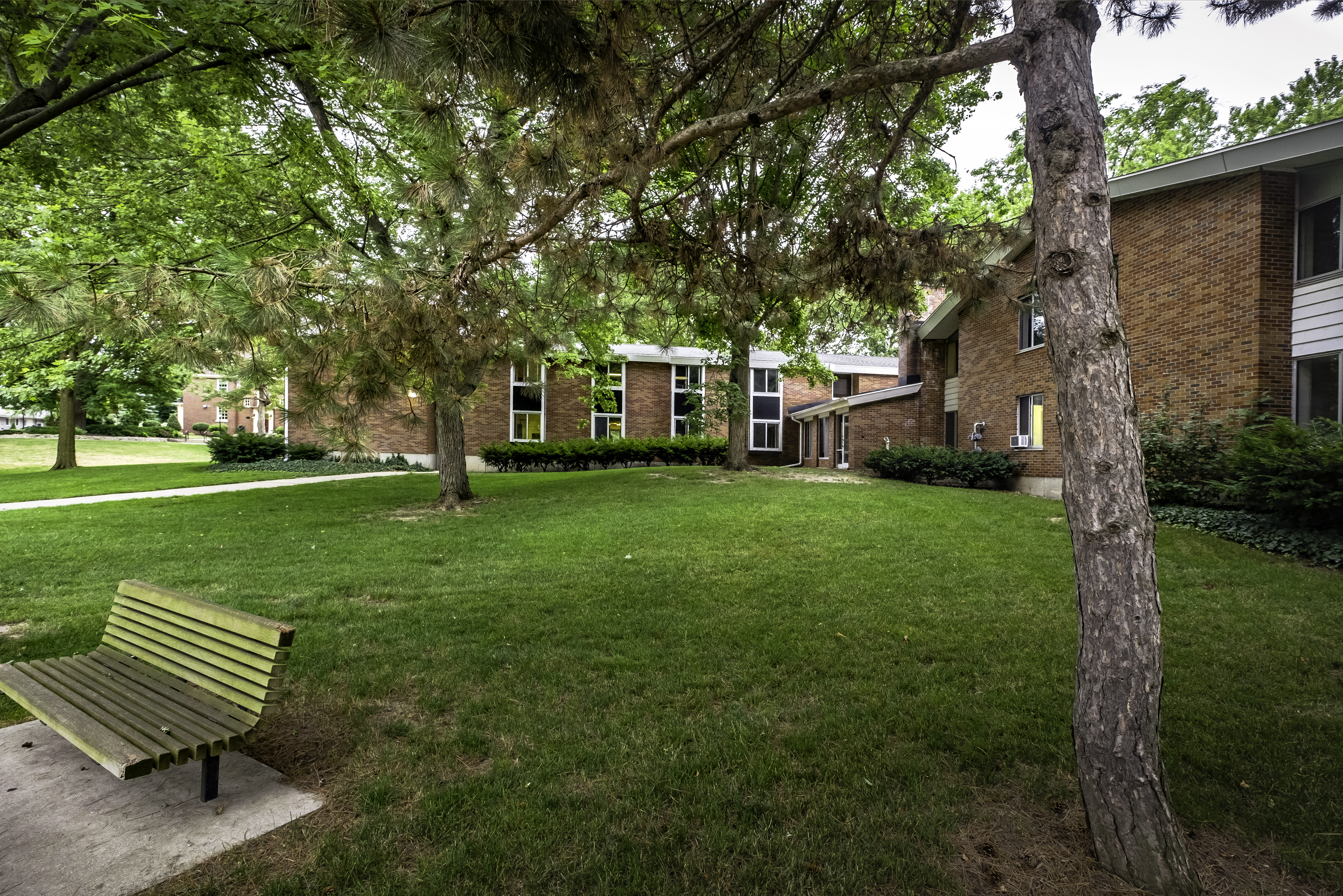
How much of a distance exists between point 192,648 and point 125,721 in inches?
23.1

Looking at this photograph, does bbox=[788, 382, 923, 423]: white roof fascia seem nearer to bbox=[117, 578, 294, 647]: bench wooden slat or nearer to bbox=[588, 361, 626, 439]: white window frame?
bbox=[588, 361, 626, 439]: white window frame

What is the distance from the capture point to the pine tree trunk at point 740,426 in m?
18.3

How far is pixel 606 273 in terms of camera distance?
568cm

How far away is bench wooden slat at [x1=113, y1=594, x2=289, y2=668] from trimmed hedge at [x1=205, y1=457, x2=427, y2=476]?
60.2 ft

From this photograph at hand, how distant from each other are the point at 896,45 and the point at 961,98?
10118mm

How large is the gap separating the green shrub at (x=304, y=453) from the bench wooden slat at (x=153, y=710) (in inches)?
902

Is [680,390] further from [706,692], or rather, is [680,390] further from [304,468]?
[706,692]

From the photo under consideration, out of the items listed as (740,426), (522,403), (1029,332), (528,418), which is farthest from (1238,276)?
(528,418)

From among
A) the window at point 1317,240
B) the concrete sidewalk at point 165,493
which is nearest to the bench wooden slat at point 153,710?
the concrete sidewalk at point 165,493

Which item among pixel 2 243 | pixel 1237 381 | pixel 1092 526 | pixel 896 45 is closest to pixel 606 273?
pixel 896 45

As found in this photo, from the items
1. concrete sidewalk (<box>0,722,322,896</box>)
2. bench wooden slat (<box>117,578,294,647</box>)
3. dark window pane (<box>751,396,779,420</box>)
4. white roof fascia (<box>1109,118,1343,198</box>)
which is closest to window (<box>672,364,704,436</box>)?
dark window pane (<box>751,396,779,420</box>)

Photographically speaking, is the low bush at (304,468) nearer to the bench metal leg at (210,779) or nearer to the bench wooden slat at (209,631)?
the bench wooden slat at (209,631)

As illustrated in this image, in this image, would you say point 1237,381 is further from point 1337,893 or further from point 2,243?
point 2,243

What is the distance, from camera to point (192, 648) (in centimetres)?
358
